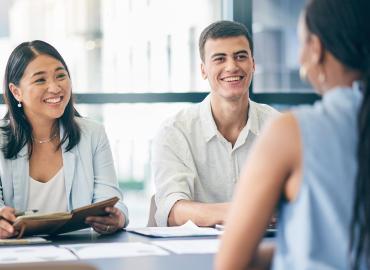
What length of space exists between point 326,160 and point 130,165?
4425 mm

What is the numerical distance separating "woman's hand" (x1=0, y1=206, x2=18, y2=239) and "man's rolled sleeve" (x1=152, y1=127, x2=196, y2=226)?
0.73m

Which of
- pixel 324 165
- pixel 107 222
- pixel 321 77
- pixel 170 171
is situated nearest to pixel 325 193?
pixel 324 165

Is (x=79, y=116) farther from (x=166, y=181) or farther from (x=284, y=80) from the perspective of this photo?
(x=284, y=80)

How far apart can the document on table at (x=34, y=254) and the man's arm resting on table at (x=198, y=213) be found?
739mm

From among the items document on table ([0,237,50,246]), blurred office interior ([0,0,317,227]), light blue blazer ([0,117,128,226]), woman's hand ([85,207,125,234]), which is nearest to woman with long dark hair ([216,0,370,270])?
document on table ([0,237,50,246])

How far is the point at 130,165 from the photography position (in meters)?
5.73

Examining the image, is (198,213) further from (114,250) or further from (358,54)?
(358,54)

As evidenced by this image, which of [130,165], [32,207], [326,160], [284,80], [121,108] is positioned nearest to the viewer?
[326,160]

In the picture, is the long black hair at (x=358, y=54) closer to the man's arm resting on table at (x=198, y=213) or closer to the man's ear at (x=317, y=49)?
the man's ear at (x=317, y=49)

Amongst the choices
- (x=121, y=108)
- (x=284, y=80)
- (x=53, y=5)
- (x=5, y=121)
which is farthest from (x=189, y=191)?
(x=284, y=80)

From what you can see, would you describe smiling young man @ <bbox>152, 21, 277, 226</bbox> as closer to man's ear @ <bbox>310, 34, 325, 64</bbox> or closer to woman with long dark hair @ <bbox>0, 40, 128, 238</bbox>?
woman with long dark hair @ <bbox>0, 40, 128, 238</bbox>

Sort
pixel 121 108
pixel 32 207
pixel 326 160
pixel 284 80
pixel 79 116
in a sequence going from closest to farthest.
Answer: pixel 326 160 < pixel 32 207 < pixel 79 116 < pixel 121 108 < pixel 284 80

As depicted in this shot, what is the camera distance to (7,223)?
269cm

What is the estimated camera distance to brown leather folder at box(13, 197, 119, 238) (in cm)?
259
